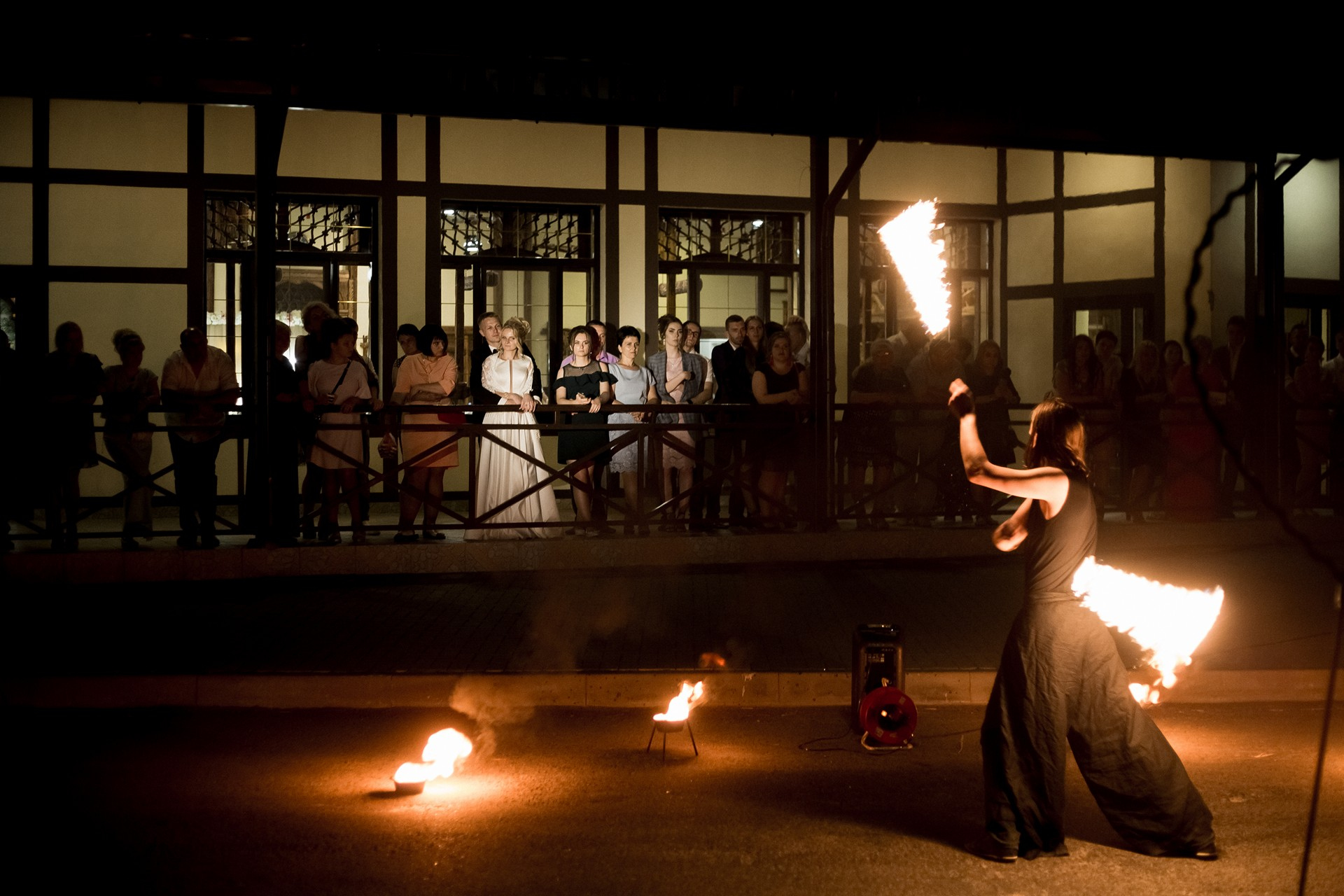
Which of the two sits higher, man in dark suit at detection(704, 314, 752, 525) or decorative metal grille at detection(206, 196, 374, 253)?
decorative metal grille at detection(206, 196, 374, 253)

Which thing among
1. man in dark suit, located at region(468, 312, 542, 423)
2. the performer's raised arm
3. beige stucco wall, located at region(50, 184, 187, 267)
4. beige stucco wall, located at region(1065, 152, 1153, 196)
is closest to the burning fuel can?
the performer's raised arm

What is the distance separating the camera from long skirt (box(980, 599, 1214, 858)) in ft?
15.8

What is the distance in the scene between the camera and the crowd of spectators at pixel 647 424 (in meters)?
11.2

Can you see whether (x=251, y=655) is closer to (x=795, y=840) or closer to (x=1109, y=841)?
(x=795, y=840)

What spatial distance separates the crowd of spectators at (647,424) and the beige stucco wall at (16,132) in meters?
2.97

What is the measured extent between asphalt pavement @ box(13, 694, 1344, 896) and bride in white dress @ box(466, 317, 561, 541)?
446 centimetres

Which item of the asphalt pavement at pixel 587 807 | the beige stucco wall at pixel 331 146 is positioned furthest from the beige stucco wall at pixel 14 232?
the asphalt pavement at pixel 587 807

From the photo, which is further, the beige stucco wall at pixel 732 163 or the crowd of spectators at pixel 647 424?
the beige stucco wall at pixel 732 163

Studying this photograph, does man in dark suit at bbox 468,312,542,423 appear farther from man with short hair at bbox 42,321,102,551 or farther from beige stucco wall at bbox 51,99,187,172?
beige stucco wall at bbox 51,99,187,172

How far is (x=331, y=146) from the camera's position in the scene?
14398mm

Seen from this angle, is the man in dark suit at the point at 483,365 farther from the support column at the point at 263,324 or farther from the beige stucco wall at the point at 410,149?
the beige stucco wall at the point at 410,149

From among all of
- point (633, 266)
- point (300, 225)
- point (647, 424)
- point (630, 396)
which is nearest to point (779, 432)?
point (647, 424)

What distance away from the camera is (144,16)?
9.84 m

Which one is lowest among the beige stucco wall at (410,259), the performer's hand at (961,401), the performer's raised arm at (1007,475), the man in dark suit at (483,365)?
the performer's raised arm at (1007,475)
